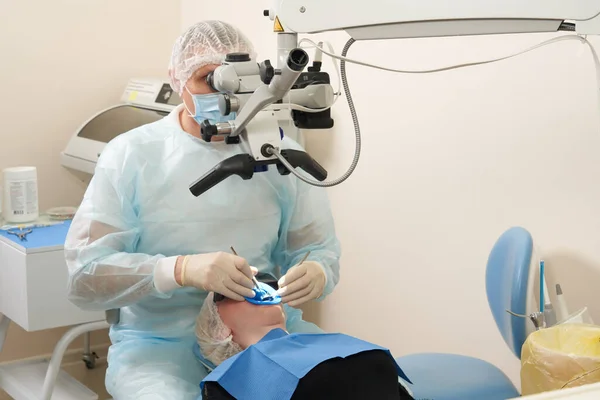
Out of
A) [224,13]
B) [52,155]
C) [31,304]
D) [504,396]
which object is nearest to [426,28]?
[504,396]

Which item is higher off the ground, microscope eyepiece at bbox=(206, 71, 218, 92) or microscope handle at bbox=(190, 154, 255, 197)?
microscope eyepiece at bbox=(206, 71, 218, 92)

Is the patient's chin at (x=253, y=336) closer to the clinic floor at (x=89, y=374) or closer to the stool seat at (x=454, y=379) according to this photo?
the stool seat at (x=454, y=379)

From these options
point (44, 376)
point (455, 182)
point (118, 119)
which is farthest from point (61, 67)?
point (455, 182)

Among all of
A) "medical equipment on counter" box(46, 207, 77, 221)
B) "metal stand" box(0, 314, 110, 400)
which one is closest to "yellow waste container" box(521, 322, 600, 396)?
"metal stand" box(0, 314, 110, 400)

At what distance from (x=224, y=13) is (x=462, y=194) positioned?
53.1 inches

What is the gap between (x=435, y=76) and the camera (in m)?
2.08

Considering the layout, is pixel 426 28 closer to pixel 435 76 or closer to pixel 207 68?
pixel 207 68

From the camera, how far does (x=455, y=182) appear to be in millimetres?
2070

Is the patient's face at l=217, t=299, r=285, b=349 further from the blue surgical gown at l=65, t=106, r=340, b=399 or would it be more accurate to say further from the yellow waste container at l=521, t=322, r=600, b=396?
the yellow waste container at l=521, t=322, r=600, b=396

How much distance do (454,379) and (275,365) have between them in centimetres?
62

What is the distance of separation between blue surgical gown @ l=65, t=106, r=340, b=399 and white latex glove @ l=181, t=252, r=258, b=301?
9cm

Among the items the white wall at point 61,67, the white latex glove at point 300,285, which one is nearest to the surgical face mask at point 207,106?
the white latex glove at point 300,285

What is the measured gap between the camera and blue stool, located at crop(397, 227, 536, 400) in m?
1.60

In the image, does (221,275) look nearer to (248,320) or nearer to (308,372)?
(248,320)
